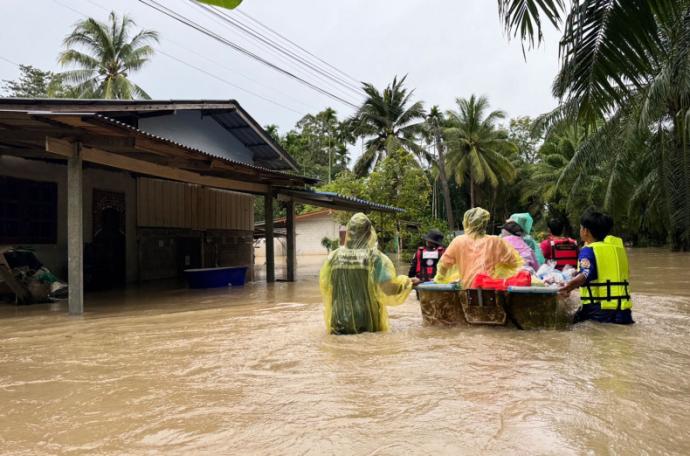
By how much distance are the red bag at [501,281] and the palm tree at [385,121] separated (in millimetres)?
29282

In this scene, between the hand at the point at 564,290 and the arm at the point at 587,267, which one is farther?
the arm at the point at 587,267

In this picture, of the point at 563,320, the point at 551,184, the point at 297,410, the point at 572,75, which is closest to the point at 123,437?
the point at 297,410

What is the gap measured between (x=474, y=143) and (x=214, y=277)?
28299 mm

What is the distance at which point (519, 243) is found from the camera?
7.45 m

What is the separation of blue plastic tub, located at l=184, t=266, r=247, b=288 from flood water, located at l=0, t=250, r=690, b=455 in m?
5.53

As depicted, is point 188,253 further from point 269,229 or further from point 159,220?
point 269,229

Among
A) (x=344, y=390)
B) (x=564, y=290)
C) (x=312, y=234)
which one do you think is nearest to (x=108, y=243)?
(x=344, y=390)

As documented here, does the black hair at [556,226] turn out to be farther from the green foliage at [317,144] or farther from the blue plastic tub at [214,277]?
the green foliage at [317,144]

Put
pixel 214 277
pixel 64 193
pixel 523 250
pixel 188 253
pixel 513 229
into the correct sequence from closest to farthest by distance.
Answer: pixel 523 250 < pixel 513 229 < pixel 64 193 < pixel 214 277 < pixel 188 253

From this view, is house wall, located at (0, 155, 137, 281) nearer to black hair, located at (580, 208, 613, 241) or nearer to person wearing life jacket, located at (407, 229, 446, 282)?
person wearing life jacket, located at (407, 229, 446, 282)

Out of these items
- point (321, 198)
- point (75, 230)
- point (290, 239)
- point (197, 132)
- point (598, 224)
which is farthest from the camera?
point (290, 239)

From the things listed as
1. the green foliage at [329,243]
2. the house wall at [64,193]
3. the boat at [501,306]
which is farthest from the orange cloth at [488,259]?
the green foliage at [329,243]

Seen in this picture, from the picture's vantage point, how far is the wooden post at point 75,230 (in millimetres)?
8102

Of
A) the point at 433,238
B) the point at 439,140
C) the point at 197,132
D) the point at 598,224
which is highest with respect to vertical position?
the point at 439,140
